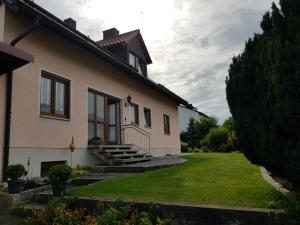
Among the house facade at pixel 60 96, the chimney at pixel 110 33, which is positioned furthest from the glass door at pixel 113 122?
the chimney at pixel 110 33

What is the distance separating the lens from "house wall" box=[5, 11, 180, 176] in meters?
8.17

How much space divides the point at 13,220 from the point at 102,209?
162 cm

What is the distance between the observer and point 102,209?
5336 mm

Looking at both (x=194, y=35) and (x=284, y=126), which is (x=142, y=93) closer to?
Result: (x=194, y=35)

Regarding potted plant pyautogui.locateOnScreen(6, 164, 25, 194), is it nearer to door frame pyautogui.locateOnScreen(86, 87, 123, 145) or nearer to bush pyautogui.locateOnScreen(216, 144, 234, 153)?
door frame pyautogui.locateOnScreen(86, 87, 123, 145)

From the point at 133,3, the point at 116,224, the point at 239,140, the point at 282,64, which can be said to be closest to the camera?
the point at 282,64

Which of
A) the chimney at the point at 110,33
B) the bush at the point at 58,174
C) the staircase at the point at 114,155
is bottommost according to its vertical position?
the bush at the point at 58,174

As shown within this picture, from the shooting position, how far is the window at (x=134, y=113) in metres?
15.0

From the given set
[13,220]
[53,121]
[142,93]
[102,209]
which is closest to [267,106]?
[102,209]

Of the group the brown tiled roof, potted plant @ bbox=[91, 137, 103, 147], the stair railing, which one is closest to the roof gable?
the brown tiled roof

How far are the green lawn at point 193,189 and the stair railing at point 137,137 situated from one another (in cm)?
610

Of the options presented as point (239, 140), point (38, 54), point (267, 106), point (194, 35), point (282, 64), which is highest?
point (194, 35)

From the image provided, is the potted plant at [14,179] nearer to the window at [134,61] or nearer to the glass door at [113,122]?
the glass door at [113,122]

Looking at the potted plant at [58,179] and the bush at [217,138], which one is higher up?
the bush at [217,138]
